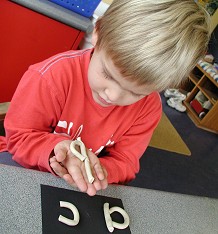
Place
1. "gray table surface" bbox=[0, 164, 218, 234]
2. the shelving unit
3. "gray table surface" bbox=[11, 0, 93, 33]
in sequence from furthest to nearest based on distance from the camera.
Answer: the shelving unit, "gray table surface" bbox=[11, 0, 93, 33], "gray table surface" bbox=[0, 164, 218, 234]

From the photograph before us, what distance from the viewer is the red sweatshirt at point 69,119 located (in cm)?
65

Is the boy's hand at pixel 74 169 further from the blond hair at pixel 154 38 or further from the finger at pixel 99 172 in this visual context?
the blond hair at pixel 154 38

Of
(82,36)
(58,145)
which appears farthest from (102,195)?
(82,36)

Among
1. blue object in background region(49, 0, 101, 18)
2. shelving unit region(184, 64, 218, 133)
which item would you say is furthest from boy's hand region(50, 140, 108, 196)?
shelving unit region(184, 64, 218, 133)

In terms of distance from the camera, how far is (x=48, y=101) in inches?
26.3

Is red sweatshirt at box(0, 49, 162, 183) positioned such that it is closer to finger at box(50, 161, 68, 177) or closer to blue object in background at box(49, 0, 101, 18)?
finger at box(50, 161, 68, 177)

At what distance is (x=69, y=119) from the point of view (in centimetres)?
72

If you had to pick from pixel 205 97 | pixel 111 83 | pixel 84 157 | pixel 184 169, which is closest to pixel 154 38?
pixel 111 83

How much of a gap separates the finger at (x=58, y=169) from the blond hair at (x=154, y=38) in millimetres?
211

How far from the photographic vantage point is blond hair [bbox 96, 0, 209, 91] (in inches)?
19.7

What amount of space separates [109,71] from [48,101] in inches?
7.3

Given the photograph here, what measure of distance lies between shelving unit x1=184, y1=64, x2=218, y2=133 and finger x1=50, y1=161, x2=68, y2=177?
7.62 feet

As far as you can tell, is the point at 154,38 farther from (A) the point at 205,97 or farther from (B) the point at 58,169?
(A) the point at 205,97

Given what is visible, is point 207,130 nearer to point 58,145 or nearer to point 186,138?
point 186,138
